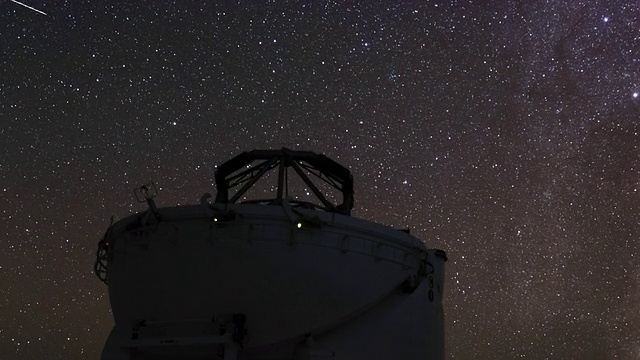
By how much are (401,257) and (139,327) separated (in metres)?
5.25

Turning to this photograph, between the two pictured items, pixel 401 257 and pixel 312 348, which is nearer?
pixel 312 348

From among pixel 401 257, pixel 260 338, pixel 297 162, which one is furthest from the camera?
pixel 297 162

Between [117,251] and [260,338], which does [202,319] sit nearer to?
[260,338]

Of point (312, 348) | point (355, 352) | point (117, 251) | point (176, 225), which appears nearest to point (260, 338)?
point (312, 348)

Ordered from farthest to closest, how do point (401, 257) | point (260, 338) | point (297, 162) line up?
point (297, 162) → point (401, 257) → point (260, 338)

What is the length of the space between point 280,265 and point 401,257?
8.94 ft

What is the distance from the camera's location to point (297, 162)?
608 inches

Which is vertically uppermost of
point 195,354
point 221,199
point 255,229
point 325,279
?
point 221,199

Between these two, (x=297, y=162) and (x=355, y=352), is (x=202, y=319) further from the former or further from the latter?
(x=297, y=162)

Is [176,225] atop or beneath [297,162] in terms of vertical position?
beneath

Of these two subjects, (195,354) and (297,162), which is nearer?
(195,354)

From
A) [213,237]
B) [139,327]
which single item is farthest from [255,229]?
[139,327]

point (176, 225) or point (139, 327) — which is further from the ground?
point (176, 225)

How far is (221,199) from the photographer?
16.0m
